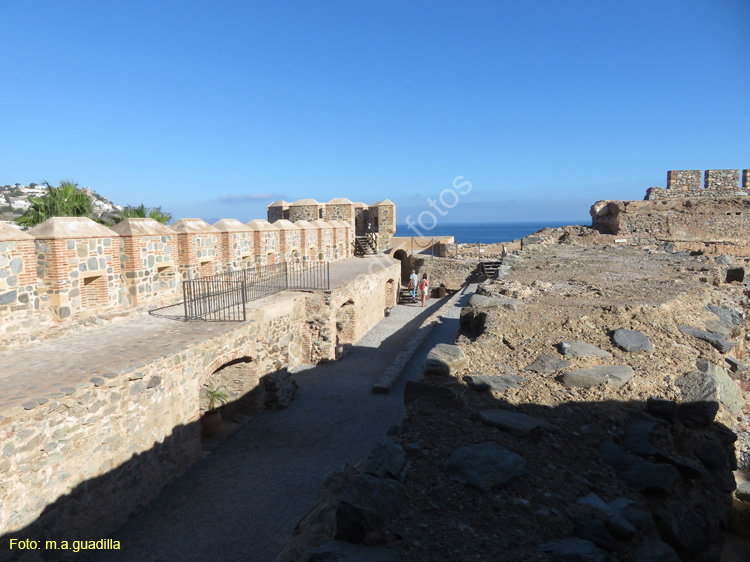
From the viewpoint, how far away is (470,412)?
351cm

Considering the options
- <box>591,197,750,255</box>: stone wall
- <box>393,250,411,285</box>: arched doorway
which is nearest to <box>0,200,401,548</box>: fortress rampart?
<box>591,197,750,255</box>: stone wall

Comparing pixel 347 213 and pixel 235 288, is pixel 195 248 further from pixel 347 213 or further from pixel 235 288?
pixel 347 213

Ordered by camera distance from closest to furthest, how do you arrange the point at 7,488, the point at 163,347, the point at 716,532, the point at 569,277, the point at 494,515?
the point at 494,515, the point at 716,532, the point at 7,488, the point at 163,347, the point at 569,277

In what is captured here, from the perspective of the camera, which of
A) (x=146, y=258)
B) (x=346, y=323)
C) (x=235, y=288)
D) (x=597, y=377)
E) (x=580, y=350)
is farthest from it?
(x=346, y=323)

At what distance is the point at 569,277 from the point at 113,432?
7557 millimetres

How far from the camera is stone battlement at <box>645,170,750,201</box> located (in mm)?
17219

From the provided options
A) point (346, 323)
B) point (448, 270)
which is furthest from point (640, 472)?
point (448, 270)

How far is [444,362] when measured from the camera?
4.25 m

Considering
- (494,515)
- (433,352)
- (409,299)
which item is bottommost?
(409,299)

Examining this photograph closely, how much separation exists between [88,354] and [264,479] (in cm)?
300

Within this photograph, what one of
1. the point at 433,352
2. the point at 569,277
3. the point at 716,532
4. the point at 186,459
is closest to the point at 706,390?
the point at 716,532

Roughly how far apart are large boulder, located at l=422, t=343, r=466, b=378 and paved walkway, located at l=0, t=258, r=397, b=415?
3866mm

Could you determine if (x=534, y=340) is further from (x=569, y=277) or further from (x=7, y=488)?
(x=7, y=488)

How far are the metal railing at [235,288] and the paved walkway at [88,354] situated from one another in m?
0.52
